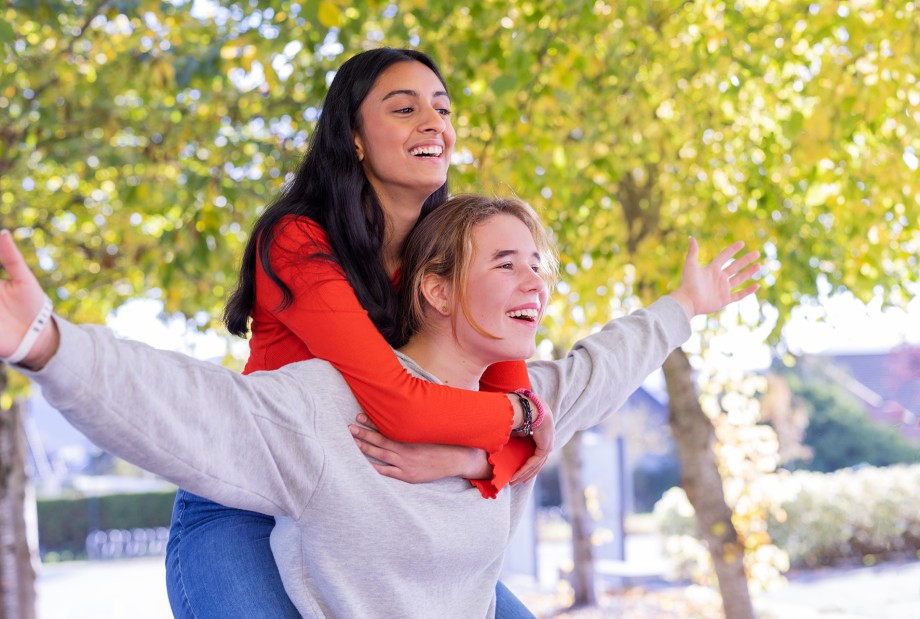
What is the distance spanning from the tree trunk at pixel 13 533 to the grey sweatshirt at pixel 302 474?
240 inches

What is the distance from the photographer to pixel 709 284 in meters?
2.62

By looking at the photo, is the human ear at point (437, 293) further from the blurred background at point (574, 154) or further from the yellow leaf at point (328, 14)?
the yellow leaf at point (328, 14)

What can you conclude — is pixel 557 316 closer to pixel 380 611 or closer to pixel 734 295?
pixel 734 295

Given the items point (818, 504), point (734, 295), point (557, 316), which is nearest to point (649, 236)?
point (557, 316)

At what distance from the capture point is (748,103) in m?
6.32

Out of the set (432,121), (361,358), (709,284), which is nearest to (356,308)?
(361,358)

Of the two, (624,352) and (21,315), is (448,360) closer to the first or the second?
(624,352)

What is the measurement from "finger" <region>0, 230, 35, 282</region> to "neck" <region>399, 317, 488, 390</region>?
95 centimetres

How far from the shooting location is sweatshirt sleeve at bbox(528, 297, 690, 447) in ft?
7.82

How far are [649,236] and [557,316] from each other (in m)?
1.52

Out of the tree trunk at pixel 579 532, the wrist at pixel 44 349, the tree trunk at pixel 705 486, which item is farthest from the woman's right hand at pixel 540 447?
the tree trunk at pixel 579 532

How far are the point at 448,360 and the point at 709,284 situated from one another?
2.81 feet

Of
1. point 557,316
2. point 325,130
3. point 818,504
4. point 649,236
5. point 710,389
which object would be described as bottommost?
point 818,504

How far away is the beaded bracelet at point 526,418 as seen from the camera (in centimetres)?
208
